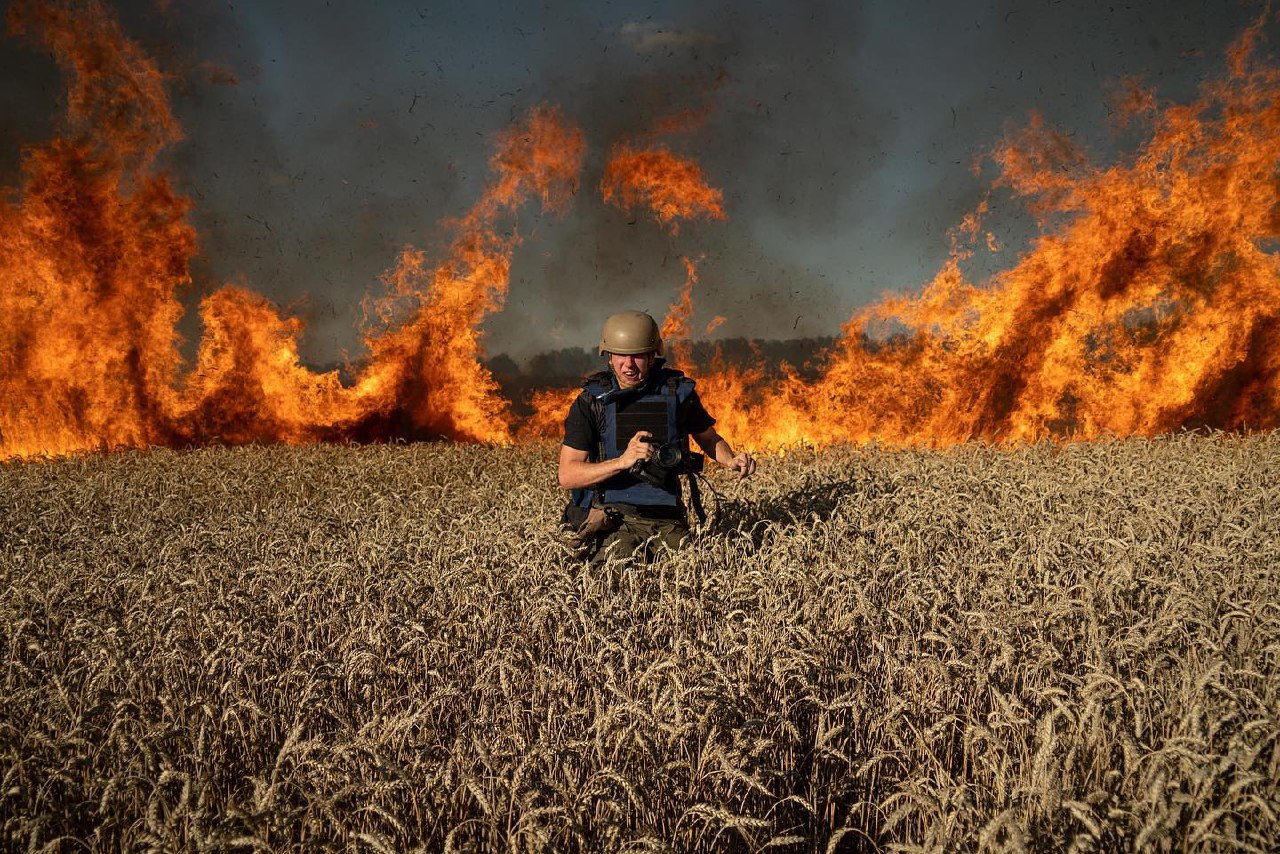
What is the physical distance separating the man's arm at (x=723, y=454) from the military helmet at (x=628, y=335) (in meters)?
0.90

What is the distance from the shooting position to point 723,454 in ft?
19.0

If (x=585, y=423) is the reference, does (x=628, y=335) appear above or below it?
above

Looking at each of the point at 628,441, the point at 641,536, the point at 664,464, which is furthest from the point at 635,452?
the point at 641,536

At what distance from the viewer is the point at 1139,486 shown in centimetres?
729

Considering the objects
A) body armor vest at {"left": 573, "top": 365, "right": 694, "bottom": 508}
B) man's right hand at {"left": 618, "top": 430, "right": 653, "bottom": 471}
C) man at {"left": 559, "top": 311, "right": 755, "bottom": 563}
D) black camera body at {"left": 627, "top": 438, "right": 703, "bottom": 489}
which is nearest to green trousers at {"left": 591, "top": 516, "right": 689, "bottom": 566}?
man at {"left": 559, "top": 311, "right": 755, "bottom": 563}

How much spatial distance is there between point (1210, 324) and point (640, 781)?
17.0m

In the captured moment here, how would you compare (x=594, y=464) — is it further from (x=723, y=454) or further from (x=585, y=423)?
(x=723, y=454)

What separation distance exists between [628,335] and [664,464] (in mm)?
1008

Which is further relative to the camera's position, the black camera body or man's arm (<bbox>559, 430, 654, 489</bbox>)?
the black camera body

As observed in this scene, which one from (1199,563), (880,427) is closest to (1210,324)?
(880,427)

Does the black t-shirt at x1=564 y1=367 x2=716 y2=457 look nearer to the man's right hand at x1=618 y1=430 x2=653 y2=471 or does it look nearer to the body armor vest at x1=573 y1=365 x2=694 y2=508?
the body armor vest at x1=573 y1=365 x2=694 y2=508

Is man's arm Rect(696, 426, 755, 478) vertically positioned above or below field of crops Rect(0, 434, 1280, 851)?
above

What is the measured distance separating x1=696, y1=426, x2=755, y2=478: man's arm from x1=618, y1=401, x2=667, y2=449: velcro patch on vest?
462mm

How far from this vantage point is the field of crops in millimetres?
2152
